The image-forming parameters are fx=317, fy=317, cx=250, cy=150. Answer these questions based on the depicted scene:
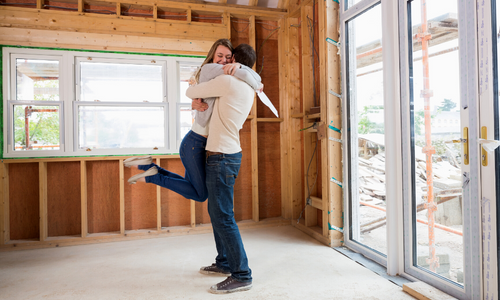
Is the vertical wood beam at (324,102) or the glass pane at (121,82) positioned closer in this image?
the vertical wood beam at (324,102)

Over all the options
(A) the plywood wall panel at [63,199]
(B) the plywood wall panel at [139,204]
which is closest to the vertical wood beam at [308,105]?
(B) the plywood wall panel at [139,204]

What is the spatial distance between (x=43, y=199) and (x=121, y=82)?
149 cm

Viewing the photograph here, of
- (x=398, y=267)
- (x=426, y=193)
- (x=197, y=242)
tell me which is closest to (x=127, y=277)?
(x=197, y=242)

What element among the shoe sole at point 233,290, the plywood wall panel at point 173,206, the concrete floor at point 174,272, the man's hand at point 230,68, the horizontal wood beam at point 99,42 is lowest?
the concrete floor at point 174,272

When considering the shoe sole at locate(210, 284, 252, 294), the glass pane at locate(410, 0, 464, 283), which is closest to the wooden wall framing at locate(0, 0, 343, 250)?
the glass pane at locate(410, 0, 464, 283)

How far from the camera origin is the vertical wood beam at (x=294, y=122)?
3980 millimetres

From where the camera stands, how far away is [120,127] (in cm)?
359

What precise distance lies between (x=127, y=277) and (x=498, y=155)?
104 inches

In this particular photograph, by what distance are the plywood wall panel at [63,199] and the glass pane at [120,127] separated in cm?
32

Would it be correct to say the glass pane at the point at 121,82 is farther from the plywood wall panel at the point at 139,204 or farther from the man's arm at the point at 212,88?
the man's arm at the point at 212,88

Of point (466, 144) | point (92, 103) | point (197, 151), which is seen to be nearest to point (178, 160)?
point (92, 103)

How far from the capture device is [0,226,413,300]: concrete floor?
2.17 metres

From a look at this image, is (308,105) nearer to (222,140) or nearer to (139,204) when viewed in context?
(222,140)

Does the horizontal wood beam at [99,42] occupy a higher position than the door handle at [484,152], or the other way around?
the horizontal wood beam at [99,42]
